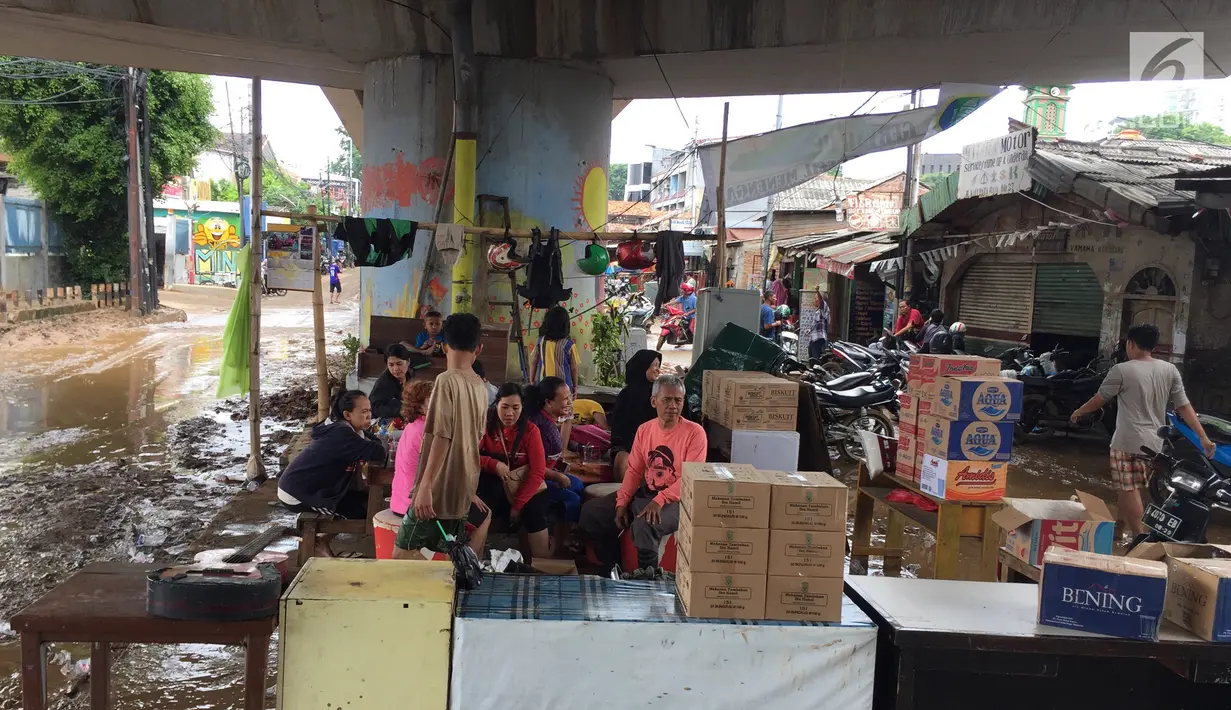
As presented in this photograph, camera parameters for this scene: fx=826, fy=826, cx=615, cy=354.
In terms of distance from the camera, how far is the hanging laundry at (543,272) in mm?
7766

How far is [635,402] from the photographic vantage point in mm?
6402

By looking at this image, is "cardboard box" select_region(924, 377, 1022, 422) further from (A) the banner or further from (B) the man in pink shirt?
(A) the banner

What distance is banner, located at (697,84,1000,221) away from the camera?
9211 millimetres

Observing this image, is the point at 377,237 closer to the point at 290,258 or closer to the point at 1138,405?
the point at 290,258

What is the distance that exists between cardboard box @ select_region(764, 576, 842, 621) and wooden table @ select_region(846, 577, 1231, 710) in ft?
0.69

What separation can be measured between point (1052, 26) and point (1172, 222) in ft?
11.2

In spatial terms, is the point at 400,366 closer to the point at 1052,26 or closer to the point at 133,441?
the point at 133,441

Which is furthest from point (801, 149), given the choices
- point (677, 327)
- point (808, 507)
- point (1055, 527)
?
point (677, 327)

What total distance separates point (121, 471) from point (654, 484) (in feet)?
19.3

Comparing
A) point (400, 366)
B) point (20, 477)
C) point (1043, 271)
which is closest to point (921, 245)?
point (1043, 271)

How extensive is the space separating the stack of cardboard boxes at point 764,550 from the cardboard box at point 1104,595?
30.3 inches

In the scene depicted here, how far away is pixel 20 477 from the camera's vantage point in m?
7.59

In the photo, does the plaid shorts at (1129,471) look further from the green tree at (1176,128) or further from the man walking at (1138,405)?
the green tree at (1176,128)

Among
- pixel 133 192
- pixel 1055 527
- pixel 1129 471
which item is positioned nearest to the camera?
pixel 1055 527
